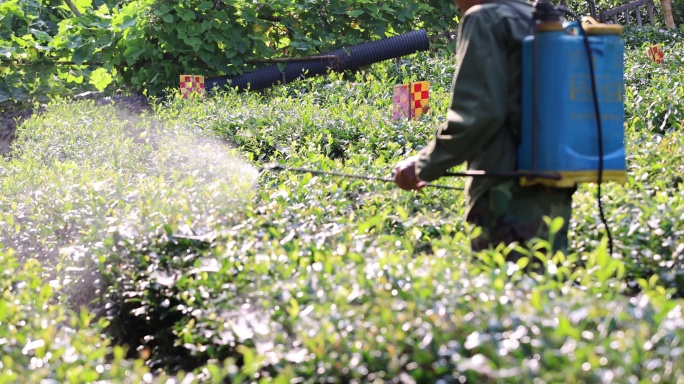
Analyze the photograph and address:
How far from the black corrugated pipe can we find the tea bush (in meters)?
4.04

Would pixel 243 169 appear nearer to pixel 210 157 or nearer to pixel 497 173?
pixel 210 157

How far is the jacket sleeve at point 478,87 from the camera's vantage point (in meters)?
3.41

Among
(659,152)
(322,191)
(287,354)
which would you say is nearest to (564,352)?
(287,354)

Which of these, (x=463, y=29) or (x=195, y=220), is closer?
(x=463, y=29)

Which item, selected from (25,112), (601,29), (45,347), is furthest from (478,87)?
(25,112)

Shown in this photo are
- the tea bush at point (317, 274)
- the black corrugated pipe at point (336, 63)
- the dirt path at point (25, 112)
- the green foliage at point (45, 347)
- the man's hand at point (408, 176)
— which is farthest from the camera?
the black corrugated pipe at point (336, 63)

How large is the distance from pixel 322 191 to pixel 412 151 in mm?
1709

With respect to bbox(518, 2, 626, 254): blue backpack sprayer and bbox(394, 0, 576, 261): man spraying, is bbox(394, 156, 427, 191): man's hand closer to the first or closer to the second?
bbox(394, 0, 576, 261): man spraying

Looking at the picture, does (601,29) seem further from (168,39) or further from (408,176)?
(168,39)

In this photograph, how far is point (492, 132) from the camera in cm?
349

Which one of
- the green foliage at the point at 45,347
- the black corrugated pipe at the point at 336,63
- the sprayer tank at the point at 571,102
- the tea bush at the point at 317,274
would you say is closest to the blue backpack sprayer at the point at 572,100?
the sprayer tank at the point at 571,102

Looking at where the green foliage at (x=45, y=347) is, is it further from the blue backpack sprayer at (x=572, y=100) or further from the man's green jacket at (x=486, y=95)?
the blue backpack sprayer at (x=572, y=100)

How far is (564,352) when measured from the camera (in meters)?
2.23

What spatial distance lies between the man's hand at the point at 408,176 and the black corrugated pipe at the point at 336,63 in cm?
733
